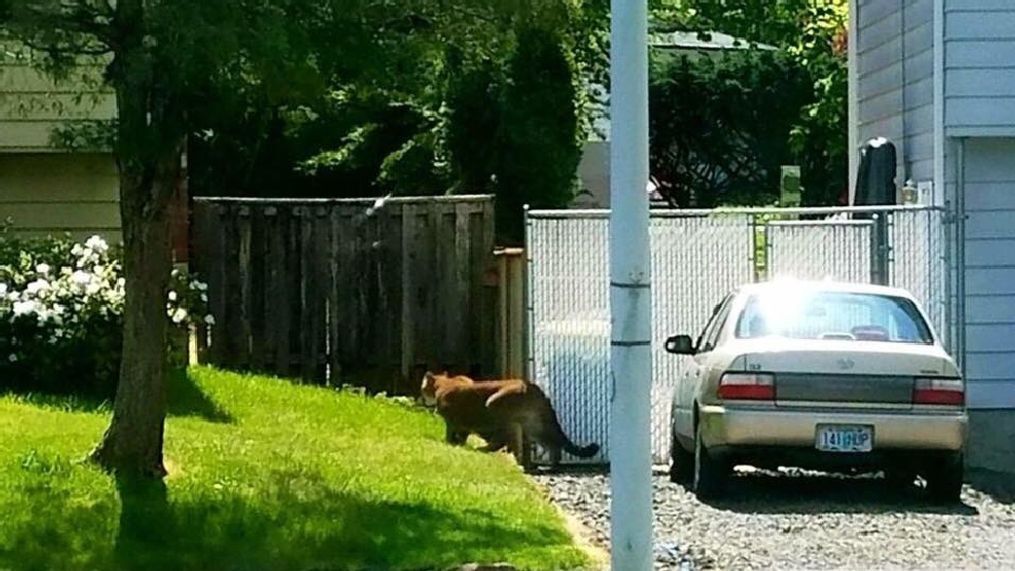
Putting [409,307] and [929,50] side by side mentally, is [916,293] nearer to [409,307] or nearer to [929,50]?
[929,50]

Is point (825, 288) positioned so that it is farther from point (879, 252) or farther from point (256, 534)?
point (256, 534)

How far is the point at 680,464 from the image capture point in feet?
42.0

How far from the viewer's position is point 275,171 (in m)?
29.7

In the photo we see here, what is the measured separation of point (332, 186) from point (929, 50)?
49.8 feet

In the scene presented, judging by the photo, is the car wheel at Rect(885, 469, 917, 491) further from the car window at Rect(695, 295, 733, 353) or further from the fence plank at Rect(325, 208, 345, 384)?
the fence plank at Rect(325, 208, 345, 384)

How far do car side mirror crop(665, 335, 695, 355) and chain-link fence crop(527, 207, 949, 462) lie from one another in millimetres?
906

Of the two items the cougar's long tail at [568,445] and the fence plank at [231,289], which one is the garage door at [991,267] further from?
the fence plank at [231,289]

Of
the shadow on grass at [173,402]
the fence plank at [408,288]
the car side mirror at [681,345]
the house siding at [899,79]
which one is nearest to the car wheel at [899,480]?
the car side mirror at [681,345]

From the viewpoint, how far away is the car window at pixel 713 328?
1234cm

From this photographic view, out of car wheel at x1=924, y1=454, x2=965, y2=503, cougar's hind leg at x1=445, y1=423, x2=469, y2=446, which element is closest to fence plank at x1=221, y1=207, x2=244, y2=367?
cougar's hind leg at x1=445, y1=423, x2=469, y2=446

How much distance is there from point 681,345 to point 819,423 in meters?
1.44

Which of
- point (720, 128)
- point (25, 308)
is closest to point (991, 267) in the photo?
point (25, 308)

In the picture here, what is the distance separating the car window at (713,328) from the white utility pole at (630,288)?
3.87 metres

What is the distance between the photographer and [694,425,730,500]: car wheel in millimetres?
11672
